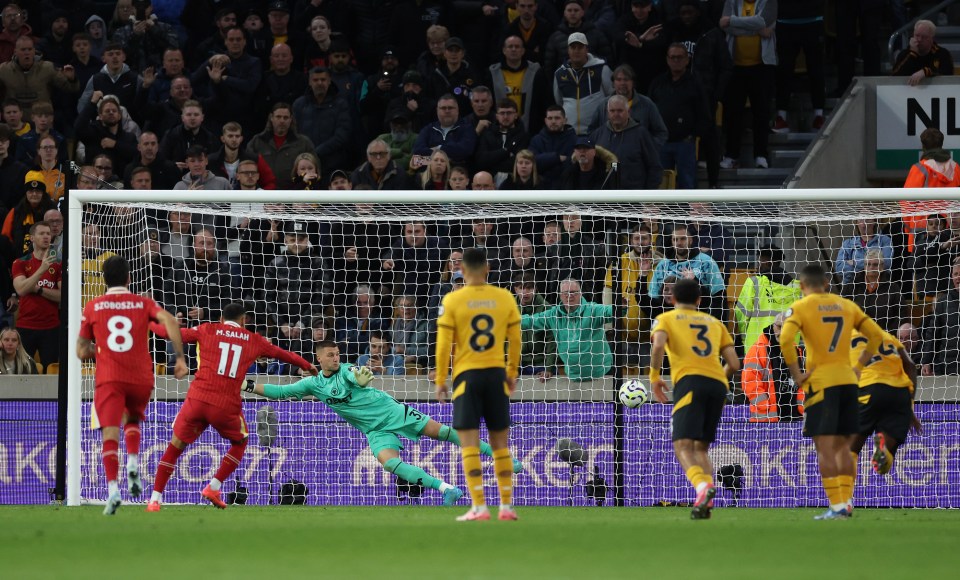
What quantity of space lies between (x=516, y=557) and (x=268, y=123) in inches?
396

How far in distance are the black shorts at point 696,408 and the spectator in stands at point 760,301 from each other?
9.85ft

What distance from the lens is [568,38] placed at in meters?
17.7

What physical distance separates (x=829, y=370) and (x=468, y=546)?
3694 millimetres

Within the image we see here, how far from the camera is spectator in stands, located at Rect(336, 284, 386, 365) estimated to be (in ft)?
47.5

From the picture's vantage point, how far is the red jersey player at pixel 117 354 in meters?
11.2

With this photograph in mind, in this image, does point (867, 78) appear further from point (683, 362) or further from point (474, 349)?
point (474, 349)

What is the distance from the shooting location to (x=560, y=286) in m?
14.0

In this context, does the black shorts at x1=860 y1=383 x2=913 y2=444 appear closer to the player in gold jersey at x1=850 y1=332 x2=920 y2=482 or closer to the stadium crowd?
the player in gold jersey at x1=850 y1=332 x2=920 y2=482

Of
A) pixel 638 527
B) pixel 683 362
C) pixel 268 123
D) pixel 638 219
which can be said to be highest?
pixel 268 123

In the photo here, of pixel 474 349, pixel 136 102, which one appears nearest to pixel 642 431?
pixel 474 349

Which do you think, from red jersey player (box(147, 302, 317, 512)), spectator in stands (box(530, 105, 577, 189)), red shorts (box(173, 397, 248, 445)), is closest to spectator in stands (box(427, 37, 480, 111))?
spectator in stands (box(530, 105, 577, 189))

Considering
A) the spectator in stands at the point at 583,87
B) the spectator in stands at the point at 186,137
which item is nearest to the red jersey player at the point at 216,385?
the spectator in stands at the point at 186,137

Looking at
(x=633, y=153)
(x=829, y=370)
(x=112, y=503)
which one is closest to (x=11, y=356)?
(x=112, y=503)

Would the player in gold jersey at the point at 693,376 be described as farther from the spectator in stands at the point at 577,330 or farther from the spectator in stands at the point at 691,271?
the spectator in stands at the point at 691,271
